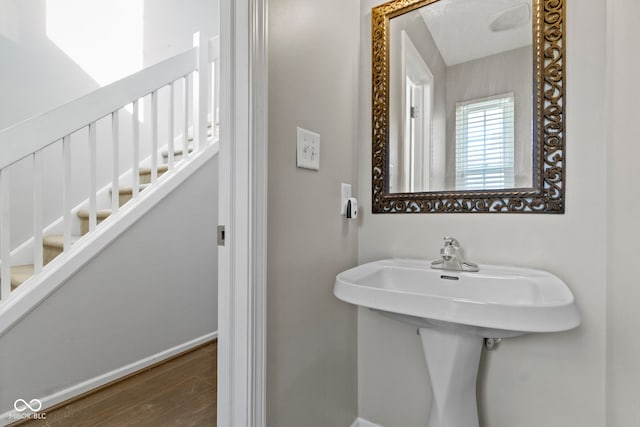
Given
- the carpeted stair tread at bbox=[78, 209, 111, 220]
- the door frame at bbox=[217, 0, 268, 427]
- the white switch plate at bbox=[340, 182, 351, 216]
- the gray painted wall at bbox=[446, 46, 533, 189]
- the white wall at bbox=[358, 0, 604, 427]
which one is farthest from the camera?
the carpeted stair tread at bbox=[78, 209, 111, 220]

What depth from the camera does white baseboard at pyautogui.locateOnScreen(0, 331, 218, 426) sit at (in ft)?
4.95

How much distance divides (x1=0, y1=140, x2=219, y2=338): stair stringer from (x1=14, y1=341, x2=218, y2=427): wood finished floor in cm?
52

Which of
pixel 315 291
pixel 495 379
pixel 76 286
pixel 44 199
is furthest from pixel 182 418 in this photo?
pixel 44 199

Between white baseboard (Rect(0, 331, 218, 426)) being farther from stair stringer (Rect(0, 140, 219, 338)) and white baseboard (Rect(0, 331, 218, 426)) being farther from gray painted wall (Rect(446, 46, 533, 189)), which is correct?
gray painted wall (Rect(446, 46, 533, 189))

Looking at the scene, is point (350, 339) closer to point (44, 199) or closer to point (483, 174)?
point (483, 174)

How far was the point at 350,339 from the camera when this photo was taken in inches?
53.1

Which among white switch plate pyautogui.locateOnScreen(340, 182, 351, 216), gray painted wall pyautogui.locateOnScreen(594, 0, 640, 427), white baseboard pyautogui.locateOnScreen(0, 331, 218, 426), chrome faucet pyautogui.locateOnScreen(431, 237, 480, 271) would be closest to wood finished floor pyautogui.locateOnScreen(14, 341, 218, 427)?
white baseboard pyautogui.locateOnScreen(0, 331, 218, 426)

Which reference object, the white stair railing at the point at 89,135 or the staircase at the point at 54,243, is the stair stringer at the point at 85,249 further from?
the staircase at the point at 54,243

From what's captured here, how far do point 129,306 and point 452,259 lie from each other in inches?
72.4

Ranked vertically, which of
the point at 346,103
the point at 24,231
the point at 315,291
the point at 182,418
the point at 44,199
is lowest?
the point at 182,418

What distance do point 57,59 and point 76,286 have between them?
1863 mm

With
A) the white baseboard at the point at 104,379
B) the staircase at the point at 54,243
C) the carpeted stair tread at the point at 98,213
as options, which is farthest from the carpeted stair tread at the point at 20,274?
the white baseboard at the point at 104,379

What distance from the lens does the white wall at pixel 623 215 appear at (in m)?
→ 0.75

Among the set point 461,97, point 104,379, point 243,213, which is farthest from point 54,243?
point 461,97
